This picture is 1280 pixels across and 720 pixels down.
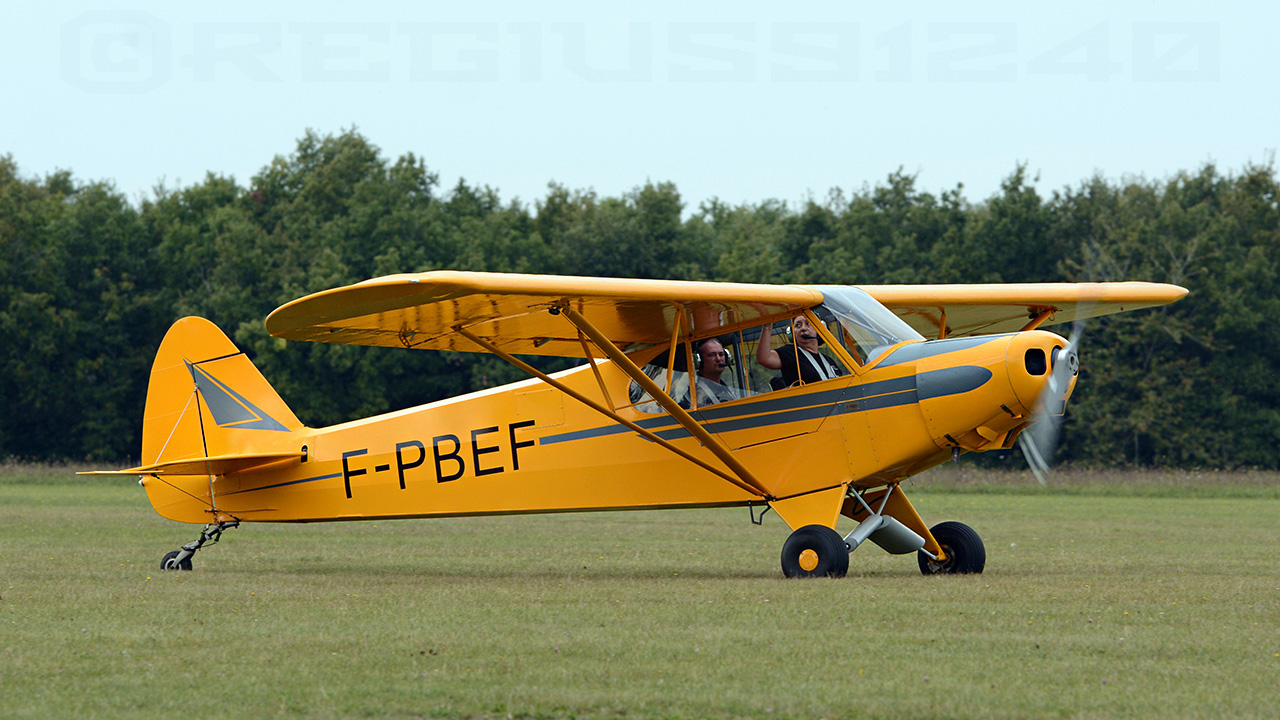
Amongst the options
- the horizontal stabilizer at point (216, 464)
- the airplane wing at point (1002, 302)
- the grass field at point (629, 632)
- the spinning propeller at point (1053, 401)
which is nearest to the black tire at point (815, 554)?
the grass field at point (629, 632)

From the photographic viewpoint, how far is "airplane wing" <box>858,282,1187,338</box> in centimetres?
1309

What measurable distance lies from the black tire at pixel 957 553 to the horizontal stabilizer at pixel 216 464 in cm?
674

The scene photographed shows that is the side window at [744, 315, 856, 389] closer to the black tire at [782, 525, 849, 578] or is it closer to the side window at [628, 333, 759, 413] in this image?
the side window at [628, 333, 759, 413]

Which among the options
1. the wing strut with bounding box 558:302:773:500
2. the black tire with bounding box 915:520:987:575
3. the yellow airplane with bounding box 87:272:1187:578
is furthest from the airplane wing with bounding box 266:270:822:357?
the black tire with bounding box 915:520:987:575

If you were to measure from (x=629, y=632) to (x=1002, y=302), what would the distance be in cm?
715

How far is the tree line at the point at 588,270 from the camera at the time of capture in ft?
150

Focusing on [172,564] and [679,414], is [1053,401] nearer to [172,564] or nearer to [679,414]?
[679,414]

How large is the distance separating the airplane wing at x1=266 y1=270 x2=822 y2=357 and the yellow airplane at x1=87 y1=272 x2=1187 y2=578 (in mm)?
27

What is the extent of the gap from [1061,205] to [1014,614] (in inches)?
1865

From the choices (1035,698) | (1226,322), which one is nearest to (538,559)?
(1035,698)

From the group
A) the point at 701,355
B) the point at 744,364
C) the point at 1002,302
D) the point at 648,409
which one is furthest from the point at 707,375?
the point at 1002,302

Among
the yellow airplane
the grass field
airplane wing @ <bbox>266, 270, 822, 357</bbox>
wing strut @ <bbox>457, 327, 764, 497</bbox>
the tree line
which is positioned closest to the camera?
the grass field

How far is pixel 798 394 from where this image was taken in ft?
37.7

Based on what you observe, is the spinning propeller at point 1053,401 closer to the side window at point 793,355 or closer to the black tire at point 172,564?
the side window at point 793,355
